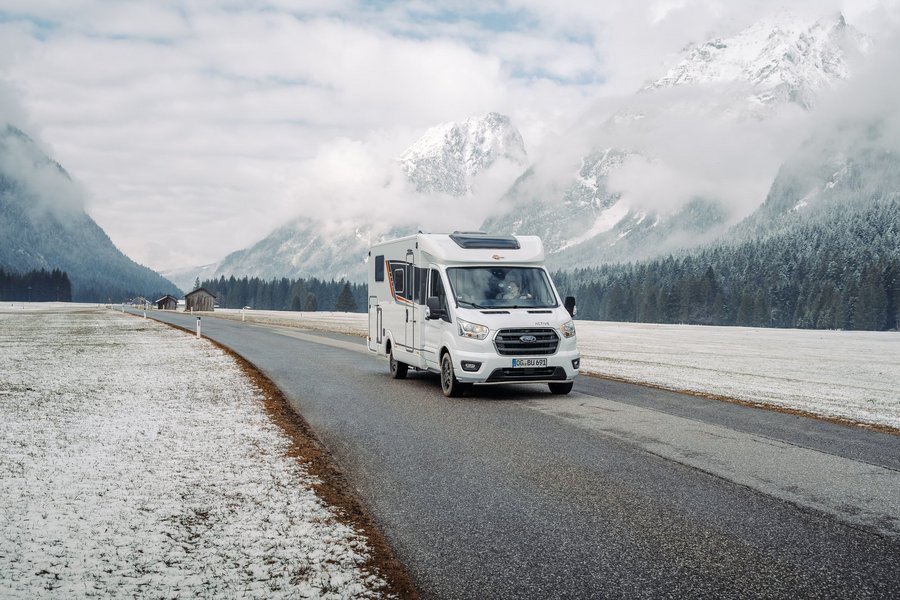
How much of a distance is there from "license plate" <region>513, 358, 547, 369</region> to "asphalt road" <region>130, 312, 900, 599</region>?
0.97 meters

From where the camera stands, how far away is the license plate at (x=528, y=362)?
12.8 meters

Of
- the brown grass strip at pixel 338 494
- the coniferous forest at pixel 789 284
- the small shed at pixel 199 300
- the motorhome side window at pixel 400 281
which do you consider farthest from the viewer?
the small shed at pixel 199 300

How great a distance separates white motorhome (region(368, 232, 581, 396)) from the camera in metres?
12.9

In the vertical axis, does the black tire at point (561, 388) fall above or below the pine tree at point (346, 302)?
below

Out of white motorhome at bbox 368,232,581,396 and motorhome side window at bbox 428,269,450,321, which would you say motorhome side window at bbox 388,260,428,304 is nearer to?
white motorhome at bbox 368,232,581,396

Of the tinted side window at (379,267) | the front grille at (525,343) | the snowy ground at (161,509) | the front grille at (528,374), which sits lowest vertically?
the snowy ground at (161,509)

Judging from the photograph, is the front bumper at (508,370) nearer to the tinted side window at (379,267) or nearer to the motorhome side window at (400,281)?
the motorhome side window at (400,281)

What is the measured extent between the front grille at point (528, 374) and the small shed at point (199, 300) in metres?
124

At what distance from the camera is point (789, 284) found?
116 meters

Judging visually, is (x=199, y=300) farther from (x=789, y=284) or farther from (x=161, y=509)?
(x=161, y=509)

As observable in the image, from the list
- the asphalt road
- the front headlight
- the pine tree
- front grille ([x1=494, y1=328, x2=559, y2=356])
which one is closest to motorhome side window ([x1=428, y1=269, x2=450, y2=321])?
the front headlight

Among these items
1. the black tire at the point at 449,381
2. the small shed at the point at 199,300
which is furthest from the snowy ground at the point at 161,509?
the small shed at the point at 199,300

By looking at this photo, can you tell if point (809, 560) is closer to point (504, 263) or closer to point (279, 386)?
point (504, 263)

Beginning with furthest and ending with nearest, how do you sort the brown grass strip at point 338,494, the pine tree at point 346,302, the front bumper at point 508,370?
the pine tree at point 346,302, the front bumper at point 508,370, the brown grass strip at point 338,494
